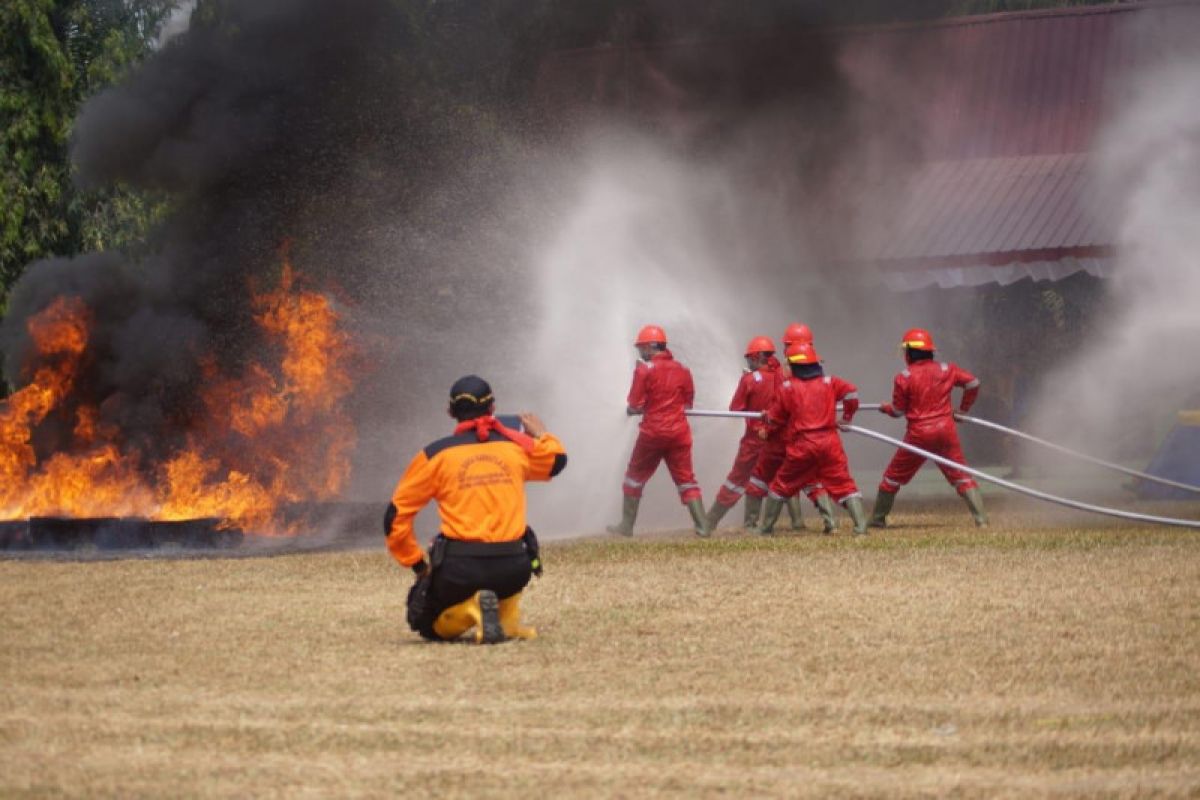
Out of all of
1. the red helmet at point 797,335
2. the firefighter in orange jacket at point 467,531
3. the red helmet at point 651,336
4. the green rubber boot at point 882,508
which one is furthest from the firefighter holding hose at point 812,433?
the firefighter in orange jacket at point 467,531

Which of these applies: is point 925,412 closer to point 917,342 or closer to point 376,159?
point 917,342

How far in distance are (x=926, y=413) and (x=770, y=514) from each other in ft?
5.69

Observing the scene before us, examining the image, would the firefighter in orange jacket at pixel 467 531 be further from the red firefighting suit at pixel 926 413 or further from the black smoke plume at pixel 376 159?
the black smoke plume at pixel 376 159

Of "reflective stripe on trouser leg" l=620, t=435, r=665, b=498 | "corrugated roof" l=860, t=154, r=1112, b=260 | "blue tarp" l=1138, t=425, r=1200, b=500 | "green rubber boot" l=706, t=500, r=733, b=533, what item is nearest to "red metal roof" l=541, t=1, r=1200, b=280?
"corrugated roof" l=860, t=154, r=1112, b=260

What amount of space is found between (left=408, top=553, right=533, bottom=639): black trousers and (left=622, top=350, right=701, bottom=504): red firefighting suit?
6583 mm

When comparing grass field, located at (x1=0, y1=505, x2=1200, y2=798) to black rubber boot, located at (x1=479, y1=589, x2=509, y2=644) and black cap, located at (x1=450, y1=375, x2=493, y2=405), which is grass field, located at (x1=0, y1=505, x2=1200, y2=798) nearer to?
black rubber boot, located at (x1=479, y1=589, x2=509, y2=644)

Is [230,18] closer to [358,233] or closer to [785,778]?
[358,233]

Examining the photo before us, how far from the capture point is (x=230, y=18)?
19.0 meters

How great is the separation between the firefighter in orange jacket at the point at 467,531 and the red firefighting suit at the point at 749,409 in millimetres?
6959

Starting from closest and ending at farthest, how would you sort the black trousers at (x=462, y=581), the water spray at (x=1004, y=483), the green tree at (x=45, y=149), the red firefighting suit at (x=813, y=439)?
the black trousers at (x=462, y=581)
the water spray at (x=1004, y=483)
the red firefighting suit at (x=813, y=439)
the green tree at (x=45, y=149)

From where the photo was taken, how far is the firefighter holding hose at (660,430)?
15.1 metres

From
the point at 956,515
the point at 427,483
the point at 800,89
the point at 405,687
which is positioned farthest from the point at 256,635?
the point at 800,89

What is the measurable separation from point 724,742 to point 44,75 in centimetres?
2109

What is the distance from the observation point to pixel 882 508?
1538 cm
